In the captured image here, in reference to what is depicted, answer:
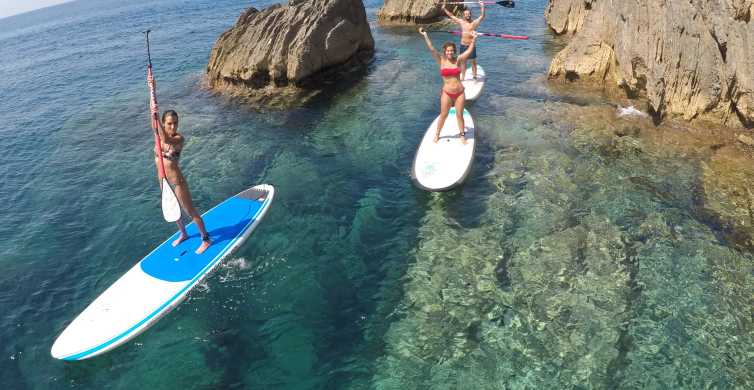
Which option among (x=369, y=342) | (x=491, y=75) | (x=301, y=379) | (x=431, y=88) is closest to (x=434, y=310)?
(x=369, y=342)

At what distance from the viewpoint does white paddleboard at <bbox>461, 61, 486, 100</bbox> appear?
1838cm

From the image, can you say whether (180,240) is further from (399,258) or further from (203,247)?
(399,258)

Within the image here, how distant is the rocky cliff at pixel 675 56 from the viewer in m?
12.7

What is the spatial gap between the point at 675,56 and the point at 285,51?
15416 millimetres

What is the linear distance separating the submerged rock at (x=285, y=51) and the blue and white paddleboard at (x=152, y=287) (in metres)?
9.89

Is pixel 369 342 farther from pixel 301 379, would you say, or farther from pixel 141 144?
pixel 141 144

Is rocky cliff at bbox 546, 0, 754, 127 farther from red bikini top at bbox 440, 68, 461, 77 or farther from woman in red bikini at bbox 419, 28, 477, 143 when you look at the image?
red bikini top at bbox 440, 68, 461, 77

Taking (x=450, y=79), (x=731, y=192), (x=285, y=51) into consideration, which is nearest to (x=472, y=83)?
(x=450, y=79)

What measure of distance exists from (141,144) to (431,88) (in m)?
12.2

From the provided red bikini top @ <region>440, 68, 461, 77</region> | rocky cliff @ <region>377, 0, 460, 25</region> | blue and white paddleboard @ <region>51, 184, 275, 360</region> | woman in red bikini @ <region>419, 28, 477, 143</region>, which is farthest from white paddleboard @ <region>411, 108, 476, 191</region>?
rocky cliff @ <region>377, 0, 460, 25</region>

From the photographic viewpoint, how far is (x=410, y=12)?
31.3 meters

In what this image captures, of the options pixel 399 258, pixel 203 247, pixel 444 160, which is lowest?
pixel 399 258

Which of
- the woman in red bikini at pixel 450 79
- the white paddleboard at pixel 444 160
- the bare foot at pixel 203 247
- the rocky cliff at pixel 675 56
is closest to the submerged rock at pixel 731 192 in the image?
the rocky cliff at pixel 675 56

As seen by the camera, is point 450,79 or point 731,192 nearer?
point 731,192
